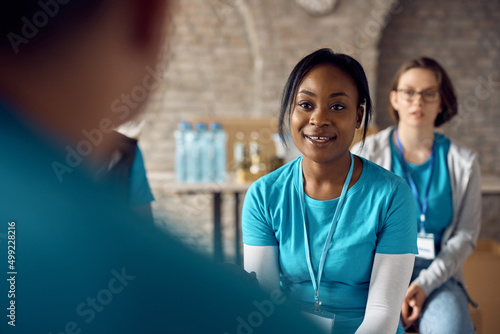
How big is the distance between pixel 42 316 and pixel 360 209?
83 centimetres

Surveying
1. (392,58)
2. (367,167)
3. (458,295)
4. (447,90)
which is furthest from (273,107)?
(367,167)

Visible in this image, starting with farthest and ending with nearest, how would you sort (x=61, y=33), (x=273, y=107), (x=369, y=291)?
(x=273, y=107) → (x=369, y=291) → (x=61, y=33)

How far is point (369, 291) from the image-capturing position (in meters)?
1.01

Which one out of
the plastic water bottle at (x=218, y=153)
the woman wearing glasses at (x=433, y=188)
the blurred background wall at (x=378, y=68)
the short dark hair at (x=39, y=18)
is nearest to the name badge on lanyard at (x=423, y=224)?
the woman wearing glasses at (x=433, y=188)

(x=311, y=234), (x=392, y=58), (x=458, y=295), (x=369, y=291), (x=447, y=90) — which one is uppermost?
(x=392, y=58)

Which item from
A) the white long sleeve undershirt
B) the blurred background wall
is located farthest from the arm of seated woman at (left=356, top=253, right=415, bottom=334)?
the blurred background wall

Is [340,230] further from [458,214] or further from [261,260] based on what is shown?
[458,214]

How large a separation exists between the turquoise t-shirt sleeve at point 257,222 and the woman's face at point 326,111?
146 mm

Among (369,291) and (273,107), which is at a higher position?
(273,107)

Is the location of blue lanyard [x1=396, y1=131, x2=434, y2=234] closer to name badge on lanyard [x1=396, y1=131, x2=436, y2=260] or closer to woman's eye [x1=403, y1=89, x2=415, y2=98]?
name badge on lanyard [x1=396, y1=131, x2=436, y2=260]

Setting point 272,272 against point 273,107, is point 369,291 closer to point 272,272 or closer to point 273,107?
point 272,272

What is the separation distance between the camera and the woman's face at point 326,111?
101 cm

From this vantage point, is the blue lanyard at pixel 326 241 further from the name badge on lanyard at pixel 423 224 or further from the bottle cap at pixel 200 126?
the bottle cap at pixel 200 126

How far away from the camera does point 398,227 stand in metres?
1.02
